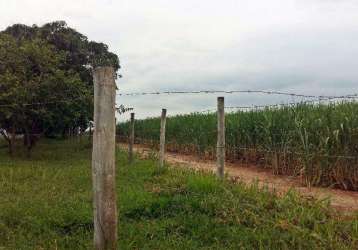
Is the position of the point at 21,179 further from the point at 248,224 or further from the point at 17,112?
the point at 248,224

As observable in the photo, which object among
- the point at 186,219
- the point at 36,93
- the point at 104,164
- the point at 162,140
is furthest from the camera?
the point at 36,93

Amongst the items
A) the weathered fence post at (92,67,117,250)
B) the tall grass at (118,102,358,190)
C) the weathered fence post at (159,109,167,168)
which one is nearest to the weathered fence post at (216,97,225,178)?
the tall grass at (118,102,358,190)

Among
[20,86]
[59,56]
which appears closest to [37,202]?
[20,86]

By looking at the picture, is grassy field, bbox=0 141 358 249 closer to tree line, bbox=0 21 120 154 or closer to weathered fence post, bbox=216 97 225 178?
weathered fence post, bbox=216 97 225 178

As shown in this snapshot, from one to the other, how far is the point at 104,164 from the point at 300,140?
812 centimetres

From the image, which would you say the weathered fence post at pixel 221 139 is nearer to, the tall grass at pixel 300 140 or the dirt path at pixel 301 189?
the dirt path at pixel 301 189

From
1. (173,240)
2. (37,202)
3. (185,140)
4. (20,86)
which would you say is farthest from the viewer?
(185,140)

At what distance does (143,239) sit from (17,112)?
1099 cm

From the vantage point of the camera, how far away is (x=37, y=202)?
312 inches

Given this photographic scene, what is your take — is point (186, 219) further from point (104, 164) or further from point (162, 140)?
point (162, 140)

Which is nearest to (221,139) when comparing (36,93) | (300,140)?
(300,140)

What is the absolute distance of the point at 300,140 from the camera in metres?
12.1

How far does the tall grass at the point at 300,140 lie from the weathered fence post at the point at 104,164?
186 inches

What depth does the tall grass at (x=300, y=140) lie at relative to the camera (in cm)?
1059
